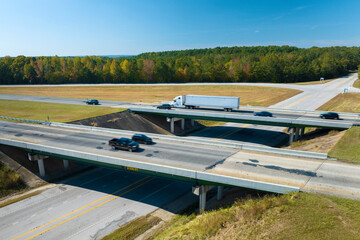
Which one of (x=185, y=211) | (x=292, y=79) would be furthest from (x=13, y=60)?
(x=292, y=79)

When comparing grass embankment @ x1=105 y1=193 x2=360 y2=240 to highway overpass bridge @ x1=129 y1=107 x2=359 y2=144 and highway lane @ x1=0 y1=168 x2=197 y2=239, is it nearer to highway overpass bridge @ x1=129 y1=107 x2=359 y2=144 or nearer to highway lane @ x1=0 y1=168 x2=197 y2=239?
highway lane @ x1=0 y1=168 x2=197 y2=239

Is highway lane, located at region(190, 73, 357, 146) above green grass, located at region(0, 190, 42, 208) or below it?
above

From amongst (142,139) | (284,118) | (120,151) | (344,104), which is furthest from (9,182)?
(344,104)

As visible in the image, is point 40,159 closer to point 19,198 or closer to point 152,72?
point 19,198

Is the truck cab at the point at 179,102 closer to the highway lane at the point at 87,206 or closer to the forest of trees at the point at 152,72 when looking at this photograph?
the highway lane at the point at 87,206

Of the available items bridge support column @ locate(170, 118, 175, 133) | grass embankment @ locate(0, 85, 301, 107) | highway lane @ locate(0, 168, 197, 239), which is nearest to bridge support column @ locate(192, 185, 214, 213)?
highway lane @ locate(0, 168, 197, 239)
